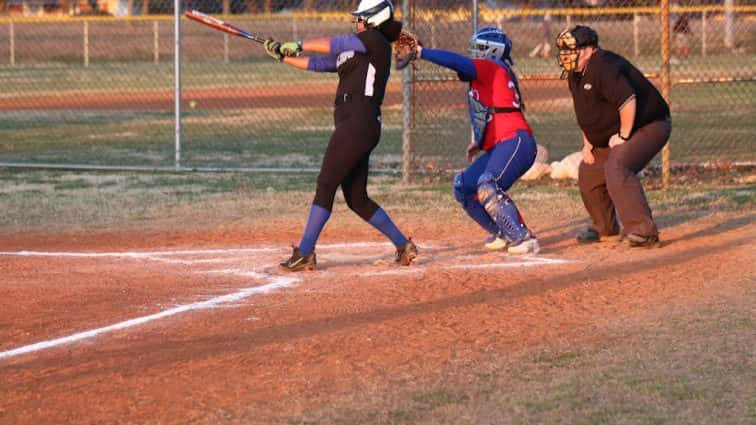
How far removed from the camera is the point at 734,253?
31.2 ft

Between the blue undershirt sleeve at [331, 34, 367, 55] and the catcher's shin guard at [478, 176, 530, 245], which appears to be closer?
the blue undershirt sleeve at [331, 34, 367, 55]

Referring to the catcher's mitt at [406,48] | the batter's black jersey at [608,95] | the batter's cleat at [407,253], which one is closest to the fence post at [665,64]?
the batter's black jersey at [608,95]

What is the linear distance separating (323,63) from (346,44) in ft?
0.98

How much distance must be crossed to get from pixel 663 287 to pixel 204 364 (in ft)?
11.0

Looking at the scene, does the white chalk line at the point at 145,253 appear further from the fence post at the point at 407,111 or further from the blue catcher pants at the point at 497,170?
the fence post at the point at 407,111

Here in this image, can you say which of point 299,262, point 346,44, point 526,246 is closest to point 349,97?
point 346,44

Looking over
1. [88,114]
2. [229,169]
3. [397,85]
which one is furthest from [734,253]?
[397,85]

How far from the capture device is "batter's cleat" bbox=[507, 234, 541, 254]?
31.6 feet

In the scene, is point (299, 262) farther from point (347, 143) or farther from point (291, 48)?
point (291, 48)

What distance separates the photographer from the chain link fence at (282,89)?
16.0 meters

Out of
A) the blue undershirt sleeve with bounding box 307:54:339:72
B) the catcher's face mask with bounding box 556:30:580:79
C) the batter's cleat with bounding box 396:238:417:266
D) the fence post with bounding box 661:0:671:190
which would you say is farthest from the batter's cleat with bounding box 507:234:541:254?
the fence post with bounding box 661:0:671:190

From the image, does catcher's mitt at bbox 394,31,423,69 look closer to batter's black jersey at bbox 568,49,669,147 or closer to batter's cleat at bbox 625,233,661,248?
batter's black jersey at bbox 568,49,669,147

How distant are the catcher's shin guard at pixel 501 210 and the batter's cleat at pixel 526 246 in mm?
23

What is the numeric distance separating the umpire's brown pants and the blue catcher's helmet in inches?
46.8
